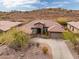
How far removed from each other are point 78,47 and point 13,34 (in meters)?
15.2

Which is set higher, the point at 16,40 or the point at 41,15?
the point at 16,40

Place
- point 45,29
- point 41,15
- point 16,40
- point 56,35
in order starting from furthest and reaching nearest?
1. point 41,15
2. point 45,29
3. point 56,35
4. point 16,40

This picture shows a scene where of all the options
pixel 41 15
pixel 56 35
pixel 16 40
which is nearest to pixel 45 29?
pixel 56 35

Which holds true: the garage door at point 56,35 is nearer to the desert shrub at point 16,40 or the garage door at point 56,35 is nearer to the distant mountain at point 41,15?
the desert shrub at point 16,40

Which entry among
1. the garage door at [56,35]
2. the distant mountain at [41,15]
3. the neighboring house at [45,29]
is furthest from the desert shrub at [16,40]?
the distant mountain at [41,15]

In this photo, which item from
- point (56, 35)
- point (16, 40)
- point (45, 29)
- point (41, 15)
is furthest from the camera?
point (41, 15)

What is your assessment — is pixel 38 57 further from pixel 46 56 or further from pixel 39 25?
pixel 39 25

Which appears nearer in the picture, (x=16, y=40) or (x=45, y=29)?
(x=16, y=40)

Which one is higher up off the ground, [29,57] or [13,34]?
[13,34]

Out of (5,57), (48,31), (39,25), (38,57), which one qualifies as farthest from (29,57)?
(39,25)

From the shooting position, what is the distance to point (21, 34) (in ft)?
144

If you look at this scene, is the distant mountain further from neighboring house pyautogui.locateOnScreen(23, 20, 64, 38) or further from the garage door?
the garage door

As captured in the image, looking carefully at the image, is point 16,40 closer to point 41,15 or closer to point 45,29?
point 45,29

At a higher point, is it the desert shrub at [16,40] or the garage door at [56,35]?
the desert shrub at [16,40]
